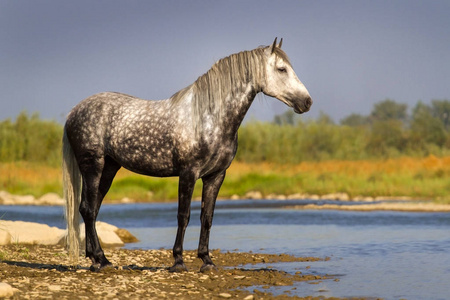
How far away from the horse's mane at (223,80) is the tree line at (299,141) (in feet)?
73.9

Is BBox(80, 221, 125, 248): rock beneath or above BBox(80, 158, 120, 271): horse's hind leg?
beneath

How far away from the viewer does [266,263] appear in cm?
939

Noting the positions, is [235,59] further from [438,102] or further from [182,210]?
[438,102]

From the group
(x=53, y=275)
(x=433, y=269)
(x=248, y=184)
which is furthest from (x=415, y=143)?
(x=53, y=275)

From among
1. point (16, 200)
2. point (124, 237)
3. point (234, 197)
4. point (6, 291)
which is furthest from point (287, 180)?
point (6, 291)

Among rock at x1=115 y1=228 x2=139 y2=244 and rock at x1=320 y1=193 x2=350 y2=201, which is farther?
rock at x1=320 y1=193 x2=350 y2=201

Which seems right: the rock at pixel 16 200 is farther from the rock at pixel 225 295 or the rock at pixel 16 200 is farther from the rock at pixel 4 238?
the rock at pixel 225 295

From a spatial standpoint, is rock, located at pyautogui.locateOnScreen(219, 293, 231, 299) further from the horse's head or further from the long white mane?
the horse's head

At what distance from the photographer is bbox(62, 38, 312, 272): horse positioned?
7.53 metres

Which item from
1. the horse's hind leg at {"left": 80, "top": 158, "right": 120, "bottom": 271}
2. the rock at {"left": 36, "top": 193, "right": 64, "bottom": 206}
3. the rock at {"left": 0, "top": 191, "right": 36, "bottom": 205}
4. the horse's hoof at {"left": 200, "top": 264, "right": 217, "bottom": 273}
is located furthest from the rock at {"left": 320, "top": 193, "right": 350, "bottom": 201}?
the horse's hind leg at {"left": 80, "top": 158, "right": 120, "bottom": 271}

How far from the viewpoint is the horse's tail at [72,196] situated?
834 cm

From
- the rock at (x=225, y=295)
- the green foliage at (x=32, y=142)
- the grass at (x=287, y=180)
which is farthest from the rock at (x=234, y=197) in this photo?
the rock at (x=225, y=295)

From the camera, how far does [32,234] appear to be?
39.7 feet

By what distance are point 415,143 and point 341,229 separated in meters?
26.9
